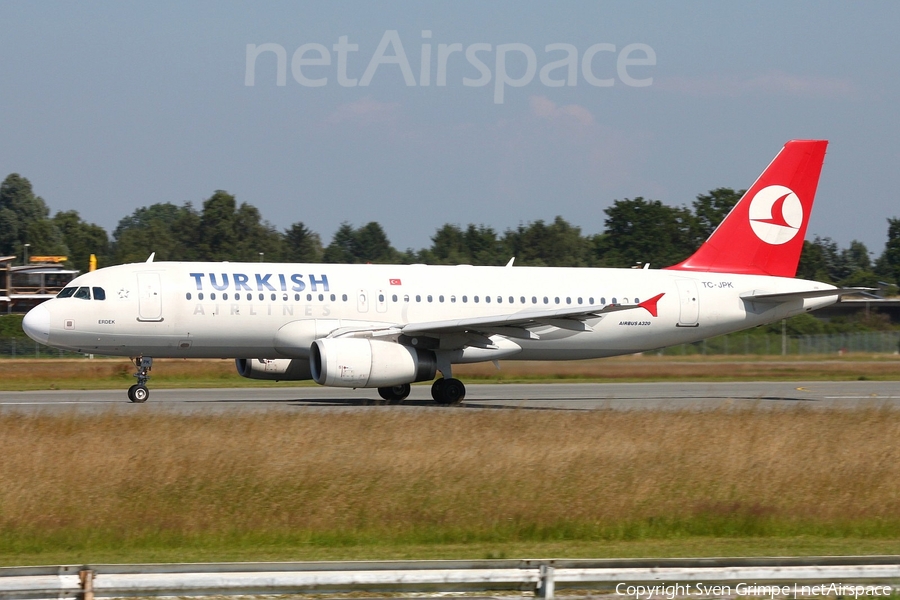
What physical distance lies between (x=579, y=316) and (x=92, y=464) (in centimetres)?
1333

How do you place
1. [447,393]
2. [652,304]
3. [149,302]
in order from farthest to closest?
[652,304] → [447,393] → [149,302]

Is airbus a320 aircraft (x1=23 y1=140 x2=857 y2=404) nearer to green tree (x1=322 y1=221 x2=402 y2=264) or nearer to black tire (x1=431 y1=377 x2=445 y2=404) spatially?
black tire (x1=431 y1=377 x2=445 y2=404)

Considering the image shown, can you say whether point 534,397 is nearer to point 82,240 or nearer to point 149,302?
point 149,302

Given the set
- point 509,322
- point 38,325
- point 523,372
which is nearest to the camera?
point 38,325

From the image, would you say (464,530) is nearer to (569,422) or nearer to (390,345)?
(569,422)

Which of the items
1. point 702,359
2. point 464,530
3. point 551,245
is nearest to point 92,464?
point 464,530

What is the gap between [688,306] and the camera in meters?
29.3

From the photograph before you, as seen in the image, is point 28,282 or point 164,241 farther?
point 164,241

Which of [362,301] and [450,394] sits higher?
[362,301]

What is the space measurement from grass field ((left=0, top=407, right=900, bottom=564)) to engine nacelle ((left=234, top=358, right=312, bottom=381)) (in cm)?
882

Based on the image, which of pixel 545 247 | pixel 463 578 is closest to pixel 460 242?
pixel 545 247

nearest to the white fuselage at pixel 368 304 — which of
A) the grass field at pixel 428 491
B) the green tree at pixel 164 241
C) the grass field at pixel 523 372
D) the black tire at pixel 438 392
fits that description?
the black tire at pixel 438 392

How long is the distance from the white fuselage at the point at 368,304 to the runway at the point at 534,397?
1.42m

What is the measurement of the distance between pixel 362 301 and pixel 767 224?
12.3 meters
